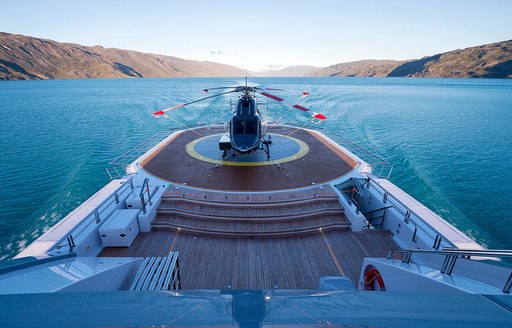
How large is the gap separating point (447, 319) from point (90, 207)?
1476 centimetres

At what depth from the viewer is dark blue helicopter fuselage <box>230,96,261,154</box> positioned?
17969mm

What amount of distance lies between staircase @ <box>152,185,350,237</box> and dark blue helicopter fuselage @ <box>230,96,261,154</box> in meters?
4.61

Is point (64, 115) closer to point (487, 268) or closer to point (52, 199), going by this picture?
point (52, 199)

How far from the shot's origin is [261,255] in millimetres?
11312

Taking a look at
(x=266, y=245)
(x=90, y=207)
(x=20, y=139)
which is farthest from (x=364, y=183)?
(x=20, y=139)

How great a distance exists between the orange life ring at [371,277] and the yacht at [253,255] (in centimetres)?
6

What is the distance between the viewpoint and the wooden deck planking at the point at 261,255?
9.97 metres

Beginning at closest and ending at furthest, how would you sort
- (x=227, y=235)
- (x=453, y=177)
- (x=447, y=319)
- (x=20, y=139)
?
(x=447, y=319) → (x=227, y=235) → (x=453, y=177) → (x=20, y=139)

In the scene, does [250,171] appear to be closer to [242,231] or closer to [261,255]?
[242,231]

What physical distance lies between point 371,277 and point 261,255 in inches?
196

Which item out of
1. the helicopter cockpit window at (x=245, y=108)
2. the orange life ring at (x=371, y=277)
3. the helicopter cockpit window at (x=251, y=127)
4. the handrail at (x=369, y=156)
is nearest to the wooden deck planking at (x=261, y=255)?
the orange life ring at (x=371, y=277)

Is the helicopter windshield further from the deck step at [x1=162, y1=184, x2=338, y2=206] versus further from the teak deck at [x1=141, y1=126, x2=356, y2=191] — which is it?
the deck step at [x1=162, y1=184, x2=338, y2=206]

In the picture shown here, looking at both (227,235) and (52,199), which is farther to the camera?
(52,199)

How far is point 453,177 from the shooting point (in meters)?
25.3
